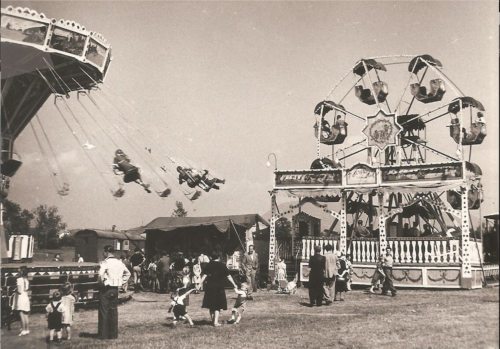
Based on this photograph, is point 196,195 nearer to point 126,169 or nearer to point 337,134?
point 126,169

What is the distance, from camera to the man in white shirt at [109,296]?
9.62m

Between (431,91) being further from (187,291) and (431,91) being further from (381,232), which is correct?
(187,291)

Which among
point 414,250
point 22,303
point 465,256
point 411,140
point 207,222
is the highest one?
point 411,140

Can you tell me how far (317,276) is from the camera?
46.4 ft

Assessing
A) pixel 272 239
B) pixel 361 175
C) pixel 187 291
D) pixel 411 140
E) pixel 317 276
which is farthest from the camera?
pixel 411 140

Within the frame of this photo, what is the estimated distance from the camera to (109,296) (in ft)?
31.9

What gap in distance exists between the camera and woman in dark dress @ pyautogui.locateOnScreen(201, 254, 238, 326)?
11.0 meters

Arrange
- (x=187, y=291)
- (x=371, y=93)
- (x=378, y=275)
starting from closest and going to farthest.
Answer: (x=187, y=291) < (x=378, y=275) < (x=371, y=93)

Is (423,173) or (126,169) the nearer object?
(126,169)

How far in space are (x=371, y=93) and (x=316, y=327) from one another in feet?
47.7

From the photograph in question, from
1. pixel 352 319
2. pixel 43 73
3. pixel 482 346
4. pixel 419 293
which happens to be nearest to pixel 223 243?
pixel 419 293

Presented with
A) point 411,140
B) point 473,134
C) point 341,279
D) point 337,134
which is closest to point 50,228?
point 337,134

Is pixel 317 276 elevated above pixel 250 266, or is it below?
below

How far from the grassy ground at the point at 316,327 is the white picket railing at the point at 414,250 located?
111 inches
